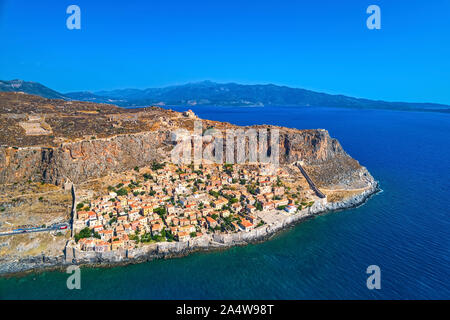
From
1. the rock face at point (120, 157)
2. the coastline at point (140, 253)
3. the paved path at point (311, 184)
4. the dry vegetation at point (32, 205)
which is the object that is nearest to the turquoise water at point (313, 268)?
the coastline at point (140, 253)

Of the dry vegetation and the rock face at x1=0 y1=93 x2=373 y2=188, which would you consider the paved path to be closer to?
the rock face at x1=0 y1=93 x2=373 y2=188

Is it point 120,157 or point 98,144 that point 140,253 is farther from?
point 98,144

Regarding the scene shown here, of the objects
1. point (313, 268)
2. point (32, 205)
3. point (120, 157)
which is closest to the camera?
point (313, 268)

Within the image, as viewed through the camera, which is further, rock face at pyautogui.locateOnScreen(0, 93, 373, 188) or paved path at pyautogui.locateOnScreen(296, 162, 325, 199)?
paved path at pyautogui.locateOnScreen(296, 162, 325, 199)

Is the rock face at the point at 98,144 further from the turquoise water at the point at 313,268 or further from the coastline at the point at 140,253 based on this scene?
the coastline at the point at 140,253

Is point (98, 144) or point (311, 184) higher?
point (98, 144)

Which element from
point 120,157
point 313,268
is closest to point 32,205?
point 120,157

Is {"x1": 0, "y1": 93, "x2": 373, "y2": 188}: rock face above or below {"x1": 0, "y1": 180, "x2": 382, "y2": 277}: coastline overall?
above

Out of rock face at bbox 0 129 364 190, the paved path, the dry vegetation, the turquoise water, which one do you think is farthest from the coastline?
rock face at bbox 0 129 364 190
